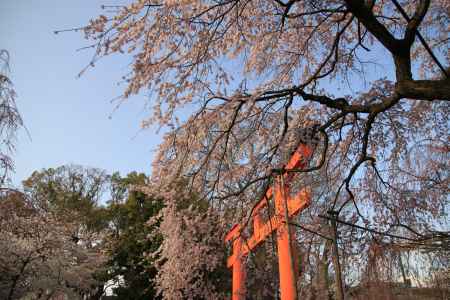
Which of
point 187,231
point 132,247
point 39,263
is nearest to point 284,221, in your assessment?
point 187,231

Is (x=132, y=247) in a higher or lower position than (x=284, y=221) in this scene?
higher

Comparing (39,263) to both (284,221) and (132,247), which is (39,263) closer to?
(132,247)

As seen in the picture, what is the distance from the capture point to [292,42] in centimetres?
495

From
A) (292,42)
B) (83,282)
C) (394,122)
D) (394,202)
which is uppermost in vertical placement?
(292,42)

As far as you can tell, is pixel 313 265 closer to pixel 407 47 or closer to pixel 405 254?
pixel 405 254

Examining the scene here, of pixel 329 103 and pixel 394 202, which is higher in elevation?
pixel 329 103

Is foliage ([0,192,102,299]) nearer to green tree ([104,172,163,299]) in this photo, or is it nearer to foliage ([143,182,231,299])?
green tree ([104,172,163,299])

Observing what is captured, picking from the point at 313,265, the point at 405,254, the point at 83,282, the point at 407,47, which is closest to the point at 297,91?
the point at 407,47

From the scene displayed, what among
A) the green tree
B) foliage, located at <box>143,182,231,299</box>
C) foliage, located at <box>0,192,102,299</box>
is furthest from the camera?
the green tree

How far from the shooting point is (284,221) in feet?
15.5

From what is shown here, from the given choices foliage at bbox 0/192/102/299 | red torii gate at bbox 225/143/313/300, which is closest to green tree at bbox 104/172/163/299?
foliage at bbox 0/192/102/299

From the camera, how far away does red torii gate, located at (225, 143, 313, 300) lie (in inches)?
177

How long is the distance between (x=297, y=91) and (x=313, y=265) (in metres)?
4.04

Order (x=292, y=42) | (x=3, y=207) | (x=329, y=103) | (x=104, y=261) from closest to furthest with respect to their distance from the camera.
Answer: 1. (x=329, y=103)
2. (x=3, y=207)
3. (x=292, y=42)
4. (x=104, y=261)
